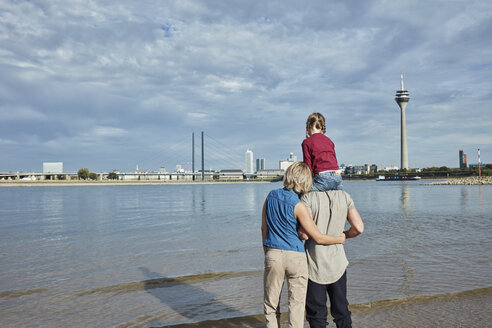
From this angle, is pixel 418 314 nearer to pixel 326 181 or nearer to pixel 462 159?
pixel 326 181

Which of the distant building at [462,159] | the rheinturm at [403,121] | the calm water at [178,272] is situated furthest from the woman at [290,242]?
the distant building at [462,159]

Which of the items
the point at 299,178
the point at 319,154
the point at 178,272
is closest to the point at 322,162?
the point at 319,154

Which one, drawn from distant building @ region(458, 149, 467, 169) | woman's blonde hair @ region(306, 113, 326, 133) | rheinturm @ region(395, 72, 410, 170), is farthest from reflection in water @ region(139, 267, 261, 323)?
distant building @ region(458, 149, 467, 169)

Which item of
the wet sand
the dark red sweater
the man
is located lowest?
the wet sand

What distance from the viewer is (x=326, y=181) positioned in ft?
10.8

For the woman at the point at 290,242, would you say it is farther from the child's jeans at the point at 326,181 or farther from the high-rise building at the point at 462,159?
the high-rise building at the point at 462,159

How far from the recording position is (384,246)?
9570mm

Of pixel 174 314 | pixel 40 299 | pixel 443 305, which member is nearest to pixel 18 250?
pixel 40 299

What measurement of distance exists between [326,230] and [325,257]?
23 cm

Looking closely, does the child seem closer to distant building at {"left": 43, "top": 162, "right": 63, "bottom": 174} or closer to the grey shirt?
the grey shirt

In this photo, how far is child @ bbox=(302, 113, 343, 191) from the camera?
3.30 meters

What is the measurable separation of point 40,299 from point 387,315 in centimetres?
511

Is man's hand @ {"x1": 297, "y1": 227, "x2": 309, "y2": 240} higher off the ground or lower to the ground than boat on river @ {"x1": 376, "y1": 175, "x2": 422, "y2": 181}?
higher

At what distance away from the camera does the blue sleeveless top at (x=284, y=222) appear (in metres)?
3.17
